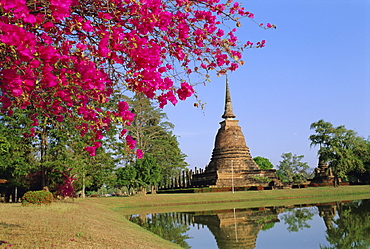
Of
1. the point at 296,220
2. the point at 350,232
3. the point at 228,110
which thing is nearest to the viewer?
the point at 350,232

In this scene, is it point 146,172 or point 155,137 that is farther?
point 155,137

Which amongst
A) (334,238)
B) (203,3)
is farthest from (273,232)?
(203,3)

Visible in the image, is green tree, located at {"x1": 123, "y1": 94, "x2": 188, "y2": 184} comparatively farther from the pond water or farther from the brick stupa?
the pond water

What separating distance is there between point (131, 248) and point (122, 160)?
1201 inches

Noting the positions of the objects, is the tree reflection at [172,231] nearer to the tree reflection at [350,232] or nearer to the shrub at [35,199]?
the tree reflection at [350,232]

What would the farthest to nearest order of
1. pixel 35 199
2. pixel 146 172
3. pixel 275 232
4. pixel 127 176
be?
pixel 146 172
pixel 127 176
pixel 35 199
pixel 275 232

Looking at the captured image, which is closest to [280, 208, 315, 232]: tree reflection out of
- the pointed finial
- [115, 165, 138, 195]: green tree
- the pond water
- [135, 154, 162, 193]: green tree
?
the pond water

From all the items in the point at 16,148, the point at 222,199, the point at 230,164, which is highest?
the point at 16,148

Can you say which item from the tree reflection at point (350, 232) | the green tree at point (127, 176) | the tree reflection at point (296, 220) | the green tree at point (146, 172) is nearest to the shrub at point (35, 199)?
the tree reflection at point (296, 220)

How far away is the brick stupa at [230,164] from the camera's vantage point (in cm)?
4762

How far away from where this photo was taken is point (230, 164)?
166ft

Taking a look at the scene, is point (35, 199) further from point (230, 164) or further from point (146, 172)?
point (230, 164)

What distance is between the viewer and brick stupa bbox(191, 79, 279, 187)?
47.6 meters

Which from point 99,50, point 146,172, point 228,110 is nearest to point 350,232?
point 99,50
